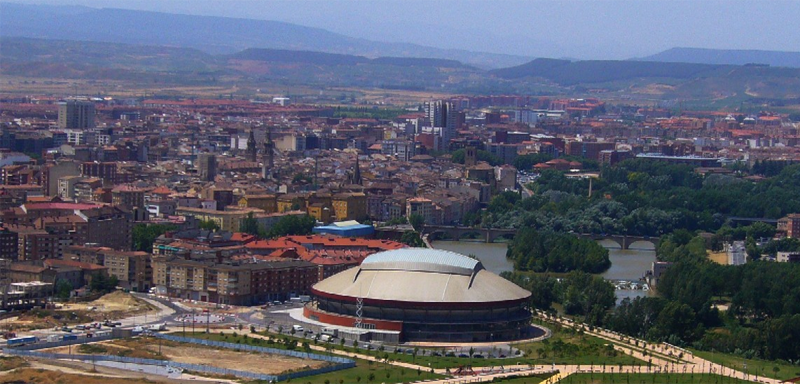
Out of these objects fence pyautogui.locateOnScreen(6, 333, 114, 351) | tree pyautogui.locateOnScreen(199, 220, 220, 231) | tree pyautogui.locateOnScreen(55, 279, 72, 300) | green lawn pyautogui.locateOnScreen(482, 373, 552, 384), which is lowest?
tree pyautogui.locateOnScreen(199, 220, 220, 231)

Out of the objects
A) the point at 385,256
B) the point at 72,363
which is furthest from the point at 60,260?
the point at 72,363

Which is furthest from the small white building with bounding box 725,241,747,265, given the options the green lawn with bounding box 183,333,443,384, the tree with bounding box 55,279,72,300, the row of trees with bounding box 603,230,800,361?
the green lawn with bounding box 183,333,443,384

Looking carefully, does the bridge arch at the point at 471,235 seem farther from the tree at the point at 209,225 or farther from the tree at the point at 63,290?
the tree at the point at 63,290

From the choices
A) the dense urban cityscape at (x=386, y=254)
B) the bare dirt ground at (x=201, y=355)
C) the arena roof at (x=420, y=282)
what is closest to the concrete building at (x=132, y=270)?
the dense urban cityscape at (x=386, y=254)

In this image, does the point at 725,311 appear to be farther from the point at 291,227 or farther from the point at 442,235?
the point at 442,235

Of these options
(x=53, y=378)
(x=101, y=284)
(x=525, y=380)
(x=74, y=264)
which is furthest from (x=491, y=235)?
(x=53, y=378)

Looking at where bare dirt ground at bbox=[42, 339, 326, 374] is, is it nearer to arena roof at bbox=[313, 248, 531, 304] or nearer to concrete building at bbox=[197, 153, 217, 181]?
arena roof at bbox=[313, 248, 531, 304]
